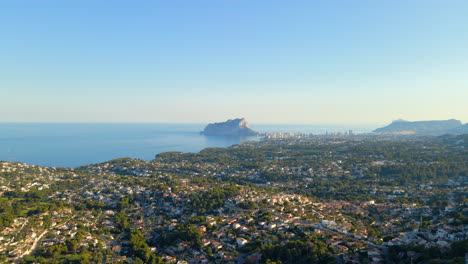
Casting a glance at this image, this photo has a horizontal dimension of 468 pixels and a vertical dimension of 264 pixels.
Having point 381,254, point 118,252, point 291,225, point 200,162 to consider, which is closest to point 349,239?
point 381,254

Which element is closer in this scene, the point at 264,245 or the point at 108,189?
the point at 264,245

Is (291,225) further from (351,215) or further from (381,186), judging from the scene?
(381,186)

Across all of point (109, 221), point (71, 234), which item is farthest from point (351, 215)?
point (71, 234)

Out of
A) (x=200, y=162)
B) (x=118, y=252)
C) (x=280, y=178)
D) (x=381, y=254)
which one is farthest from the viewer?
(x=200, y=162)

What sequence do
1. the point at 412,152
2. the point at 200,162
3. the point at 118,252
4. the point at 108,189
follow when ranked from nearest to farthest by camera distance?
the point at 118,252 → the point at 108,189 → the point at 412,152 → the point at 200,162

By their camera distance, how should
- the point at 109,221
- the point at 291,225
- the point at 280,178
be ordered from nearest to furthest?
the point at 291,225 → the point at 109,221 → the point at 280,178

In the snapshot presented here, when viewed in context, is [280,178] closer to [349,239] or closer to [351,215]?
[351,215]

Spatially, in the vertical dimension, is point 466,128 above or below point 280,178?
above

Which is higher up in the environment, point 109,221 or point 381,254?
point 381,254

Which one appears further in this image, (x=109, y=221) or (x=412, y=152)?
(x=412, y=152)
